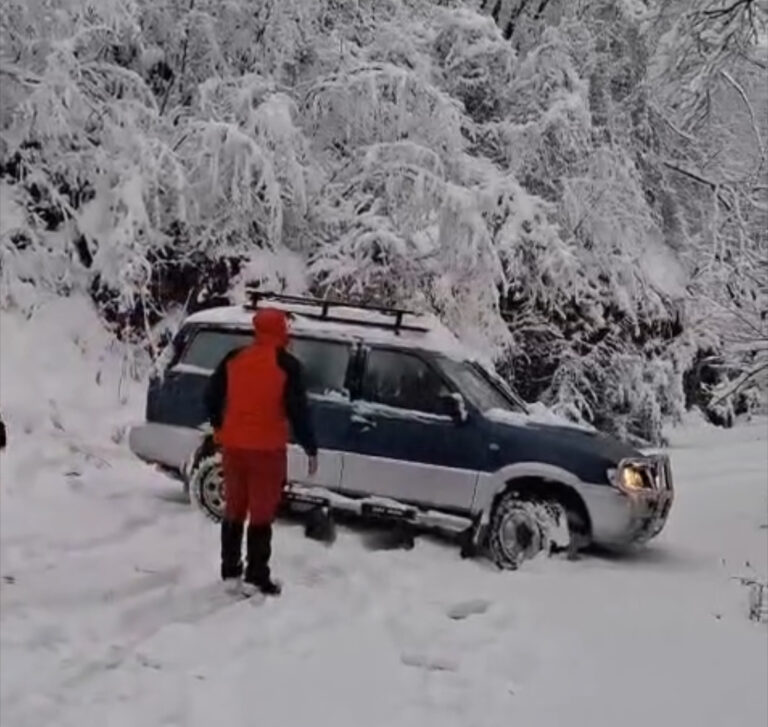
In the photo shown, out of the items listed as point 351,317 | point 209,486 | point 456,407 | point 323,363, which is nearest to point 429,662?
point 456,407

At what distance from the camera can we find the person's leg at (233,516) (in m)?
7.30

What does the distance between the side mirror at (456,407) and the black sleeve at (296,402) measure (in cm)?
216

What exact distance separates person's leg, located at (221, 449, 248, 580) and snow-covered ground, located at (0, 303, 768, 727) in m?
0.20

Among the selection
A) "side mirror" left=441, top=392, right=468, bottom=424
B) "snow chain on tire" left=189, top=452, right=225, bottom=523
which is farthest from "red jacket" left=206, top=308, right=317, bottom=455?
"snow chain on tire" left=189, top=452, right=225, bottom=523

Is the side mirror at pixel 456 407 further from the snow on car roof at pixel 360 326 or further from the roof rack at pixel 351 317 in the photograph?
the roof rack at pixel 351 317

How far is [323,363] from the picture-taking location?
977 cm

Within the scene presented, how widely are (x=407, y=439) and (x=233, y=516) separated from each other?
89.2 inches

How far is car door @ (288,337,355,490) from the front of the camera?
30.9 feet

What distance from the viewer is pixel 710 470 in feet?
53.7

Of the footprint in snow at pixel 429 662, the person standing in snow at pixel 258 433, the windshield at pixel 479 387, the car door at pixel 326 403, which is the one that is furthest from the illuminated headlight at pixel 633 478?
the footprint in snow at pixel 429 662

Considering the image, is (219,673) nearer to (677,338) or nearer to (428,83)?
(428,83)

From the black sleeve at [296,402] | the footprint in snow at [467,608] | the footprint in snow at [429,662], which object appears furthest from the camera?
the black sleeve at [296,402]

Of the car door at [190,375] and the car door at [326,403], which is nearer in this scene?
the car door at [326,403]

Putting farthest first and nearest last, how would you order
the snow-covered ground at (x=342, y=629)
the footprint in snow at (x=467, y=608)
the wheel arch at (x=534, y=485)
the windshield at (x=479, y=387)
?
the windshield at (x=479, y=387) → the wheel arch at (x=534, y=485) → the footprint in snow at (x=467, y=608) → the snow-covered ground at (x=342, y=629)
